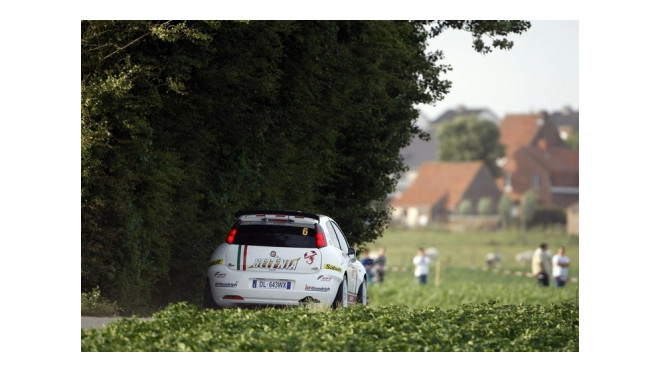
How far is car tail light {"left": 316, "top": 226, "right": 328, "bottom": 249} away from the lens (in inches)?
792

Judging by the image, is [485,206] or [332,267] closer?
[332,267]

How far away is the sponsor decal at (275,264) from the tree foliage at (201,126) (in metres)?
2.49

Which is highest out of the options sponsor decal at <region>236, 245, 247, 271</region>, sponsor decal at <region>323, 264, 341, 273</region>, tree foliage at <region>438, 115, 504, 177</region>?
tree foliage at <region>438, 115, 504, 177</region>

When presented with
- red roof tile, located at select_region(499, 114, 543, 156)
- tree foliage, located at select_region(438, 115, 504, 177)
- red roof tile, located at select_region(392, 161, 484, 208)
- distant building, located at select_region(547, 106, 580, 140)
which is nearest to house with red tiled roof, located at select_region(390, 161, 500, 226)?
red roof tile, located at select_region(392, 161, 484, 208)

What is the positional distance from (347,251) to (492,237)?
86795 millimetres

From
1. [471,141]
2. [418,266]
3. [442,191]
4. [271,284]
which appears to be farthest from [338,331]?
[471,141]

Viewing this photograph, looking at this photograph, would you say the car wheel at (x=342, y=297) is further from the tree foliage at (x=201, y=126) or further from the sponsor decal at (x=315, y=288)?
the tree foliage at (x=201, y=126)

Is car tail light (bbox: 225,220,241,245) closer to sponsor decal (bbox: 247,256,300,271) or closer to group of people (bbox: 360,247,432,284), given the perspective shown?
sponsor decal (bbox: 247,256,300,271)

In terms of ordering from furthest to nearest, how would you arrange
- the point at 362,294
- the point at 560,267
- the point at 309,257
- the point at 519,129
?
the point at 519,129 < the point at 560,267 < the point at 362,294 < the point at 309,257

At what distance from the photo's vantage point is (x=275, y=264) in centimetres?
1994

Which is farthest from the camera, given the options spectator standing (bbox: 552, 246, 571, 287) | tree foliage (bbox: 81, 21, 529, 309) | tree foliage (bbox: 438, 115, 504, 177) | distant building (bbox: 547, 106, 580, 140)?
distant building (bbox: 547, 106, 580, 140)

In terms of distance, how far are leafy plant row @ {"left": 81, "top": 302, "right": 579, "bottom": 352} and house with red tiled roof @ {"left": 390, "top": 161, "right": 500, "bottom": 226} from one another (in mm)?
104856

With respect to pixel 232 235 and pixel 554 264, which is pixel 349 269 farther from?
pixel 554 264

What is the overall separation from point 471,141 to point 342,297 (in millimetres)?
111757
